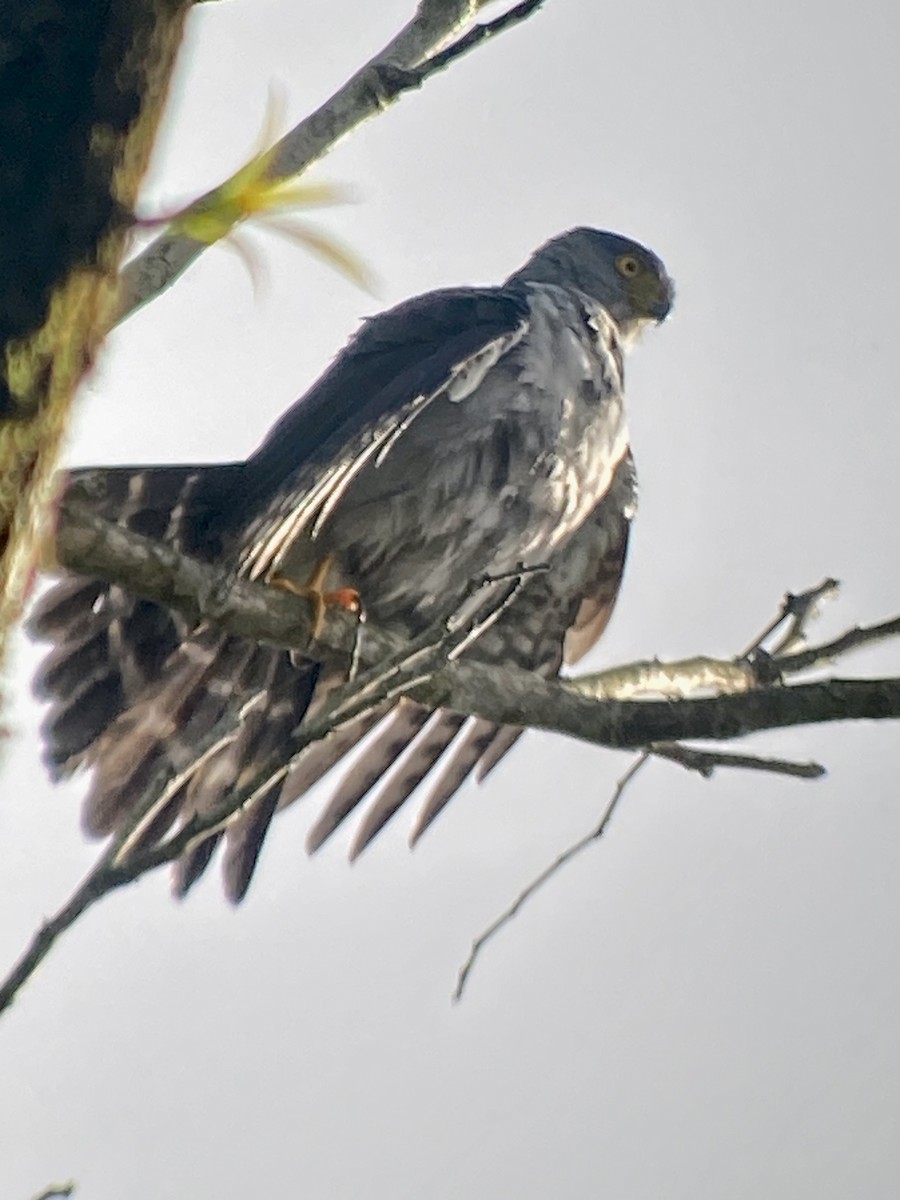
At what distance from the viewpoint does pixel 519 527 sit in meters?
5.07

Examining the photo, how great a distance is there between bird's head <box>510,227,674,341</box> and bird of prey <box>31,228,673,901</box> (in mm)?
726

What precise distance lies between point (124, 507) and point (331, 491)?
60 cm

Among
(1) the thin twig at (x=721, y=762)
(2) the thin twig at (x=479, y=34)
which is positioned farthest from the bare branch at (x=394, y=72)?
(1) the thin twig at (x=721, y=762)

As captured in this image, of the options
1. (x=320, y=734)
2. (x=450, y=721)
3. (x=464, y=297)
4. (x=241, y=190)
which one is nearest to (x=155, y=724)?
(x=450, y=721)

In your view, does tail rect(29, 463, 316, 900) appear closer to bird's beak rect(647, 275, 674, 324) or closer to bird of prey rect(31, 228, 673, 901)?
bird of prey rect(31, 228, 673, 901)

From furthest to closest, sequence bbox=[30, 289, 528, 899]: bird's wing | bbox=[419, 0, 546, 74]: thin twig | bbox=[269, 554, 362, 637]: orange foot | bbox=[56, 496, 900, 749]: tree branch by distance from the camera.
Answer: bbox=[30, 289, 528, 899]: bird's wing < bbox=[269, 554, 362, 637]: orange foot < bbox=[56, 496, 900, 749]: tree branch < bbox=[419, 0, 546, 74]: thin twig

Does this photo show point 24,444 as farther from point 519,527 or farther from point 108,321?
point 519,527

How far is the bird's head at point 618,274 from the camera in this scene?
655 centimetres

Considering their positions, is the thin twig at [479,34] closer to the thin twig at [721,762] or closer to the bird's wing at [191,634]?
the thin twig at [721,762]

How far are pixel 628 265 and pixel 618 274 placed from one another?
6 centimetres

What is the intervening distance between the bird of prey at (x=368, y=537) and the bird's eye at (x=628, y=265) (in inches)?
34.0

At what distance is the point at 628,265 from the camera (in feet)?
21.7

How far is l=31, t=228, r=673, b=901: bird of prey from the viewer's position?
15.1 feet

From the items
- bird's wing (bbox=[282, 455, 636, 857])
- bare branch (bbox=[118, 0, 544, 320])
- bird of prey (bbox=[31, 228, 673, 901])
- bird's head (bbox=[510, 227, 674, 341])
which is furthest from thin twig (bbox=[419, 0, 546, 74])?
bird's head (bbox=[510, 227, 674, 341])
